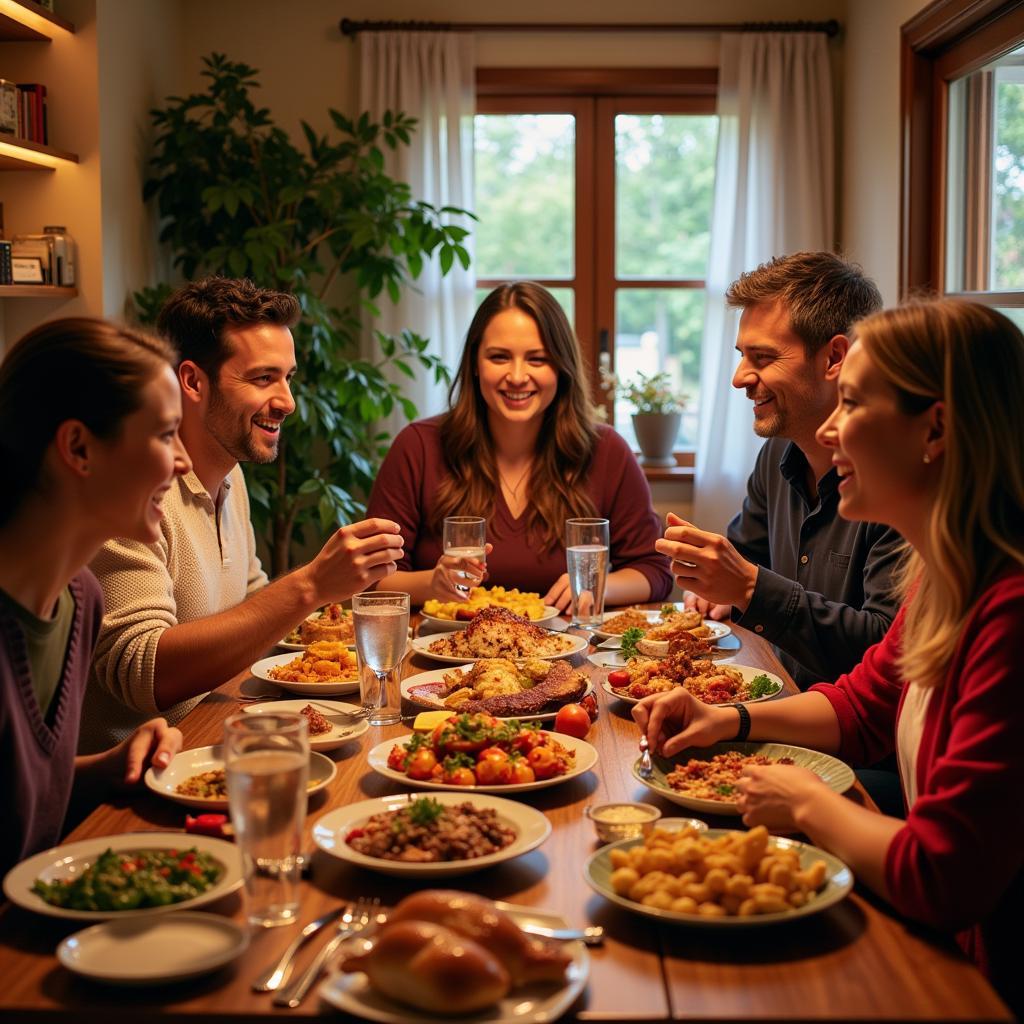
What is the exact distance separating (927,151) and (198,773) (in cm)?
367

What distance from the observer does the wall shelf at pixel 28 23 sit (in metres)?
3.79

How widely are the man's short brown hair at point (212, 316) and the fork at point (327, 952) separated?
153 centimetres

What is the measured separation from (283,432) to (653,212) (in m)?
2.01

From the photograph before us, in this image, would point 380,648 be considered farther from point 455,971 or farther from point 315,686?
point 455,971

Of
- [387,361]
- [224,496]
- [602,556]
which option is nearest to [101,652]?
[224,496]

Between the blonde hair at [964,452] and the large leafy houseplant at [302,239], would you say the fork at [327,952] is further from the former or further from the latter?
the large leafy houseplant at [302,239]

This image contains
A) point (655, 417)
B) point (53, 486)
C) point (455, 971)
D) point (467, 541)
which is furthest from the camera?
point (655, 417)

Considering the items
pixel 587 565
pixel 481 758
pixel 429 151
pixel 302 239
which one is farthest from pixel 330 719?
pixel 429 151

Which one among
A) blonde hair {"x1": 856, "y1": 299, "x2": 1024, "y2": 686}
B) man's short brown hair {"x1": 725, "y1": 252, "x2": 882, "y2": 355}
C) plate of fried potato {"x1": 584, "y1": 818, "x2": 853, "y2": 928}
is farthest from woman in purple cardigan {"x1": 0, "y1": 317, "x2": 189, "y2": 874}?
man's short brown hair {"x1": 725, "y1": 252, "x2": 882, "y2": 355}

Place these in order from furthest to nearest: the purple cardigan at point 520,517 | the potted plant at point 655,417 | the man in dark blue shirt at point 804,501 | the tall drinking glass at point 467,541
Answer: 1. the potted plant at point 655,417
2. the purple cardigan at point 520,517
3. the tall drinking glass at point 467,541
4. the man in dark blue shirt at point 804,501

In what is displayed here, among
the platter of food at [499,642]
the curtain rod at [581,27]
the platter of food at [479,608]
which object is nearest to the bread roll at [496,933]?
the platter of food at [499,642]

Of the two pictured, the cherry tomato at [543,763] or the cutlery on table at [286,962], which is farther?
the cherry tomato at [543,763]

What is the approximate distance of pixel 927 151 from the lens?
4344 millimetres

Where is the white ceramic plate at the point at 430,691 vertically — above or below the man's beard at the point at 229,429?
below
